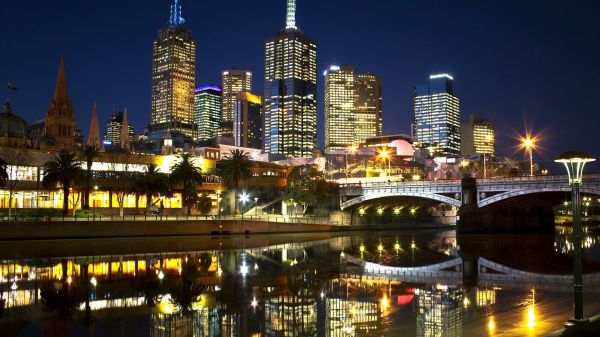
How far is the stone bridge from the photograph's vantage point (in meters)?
81.6

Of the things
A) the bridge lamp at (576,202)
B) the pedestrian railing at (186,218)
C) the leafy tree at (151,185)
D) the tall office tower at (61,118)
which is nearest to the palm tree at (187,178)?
the leafy tree at (151,185)

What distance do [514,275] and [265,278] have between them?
16090 mm

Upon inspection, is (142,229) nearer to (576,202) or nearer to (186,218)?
(186,218)

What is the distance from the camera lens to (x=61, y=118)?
149 metres

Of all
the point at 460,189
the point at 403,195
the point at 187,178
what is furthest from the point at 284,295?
the point at 403,195

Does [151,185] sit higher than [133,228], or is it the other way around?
[151,185]

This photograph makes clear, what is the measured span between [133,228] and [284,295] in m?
51.9

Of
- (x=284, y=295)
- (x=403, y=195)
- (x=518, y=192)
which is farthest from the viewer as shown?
(x=403, y=195)

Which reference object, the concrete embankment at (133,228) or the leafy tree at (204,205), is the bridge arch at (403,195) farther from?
the leafy tree at (204,205)

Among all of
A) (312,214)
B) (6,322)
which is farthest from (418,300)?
(312,214)

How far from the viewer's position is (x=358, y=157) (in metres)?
188

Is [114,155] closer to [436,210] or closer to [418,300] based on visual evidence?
[436,210]

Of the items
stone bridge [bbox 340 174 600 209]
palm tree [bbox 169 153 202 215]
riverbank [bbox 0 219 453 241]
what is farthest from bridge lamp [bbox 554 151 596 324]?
palm tree [bbox 169 153 202 215]

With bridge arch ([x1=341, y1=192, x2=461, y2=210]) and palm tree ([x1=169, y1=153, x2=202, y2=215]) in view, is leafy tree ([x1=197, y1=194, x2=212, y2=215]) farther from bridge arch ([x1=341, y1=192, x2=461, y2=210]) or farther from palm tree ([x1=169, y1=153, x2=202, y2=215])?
bridge arch ([x1=341, y1=192, x2=461, y2=210])
